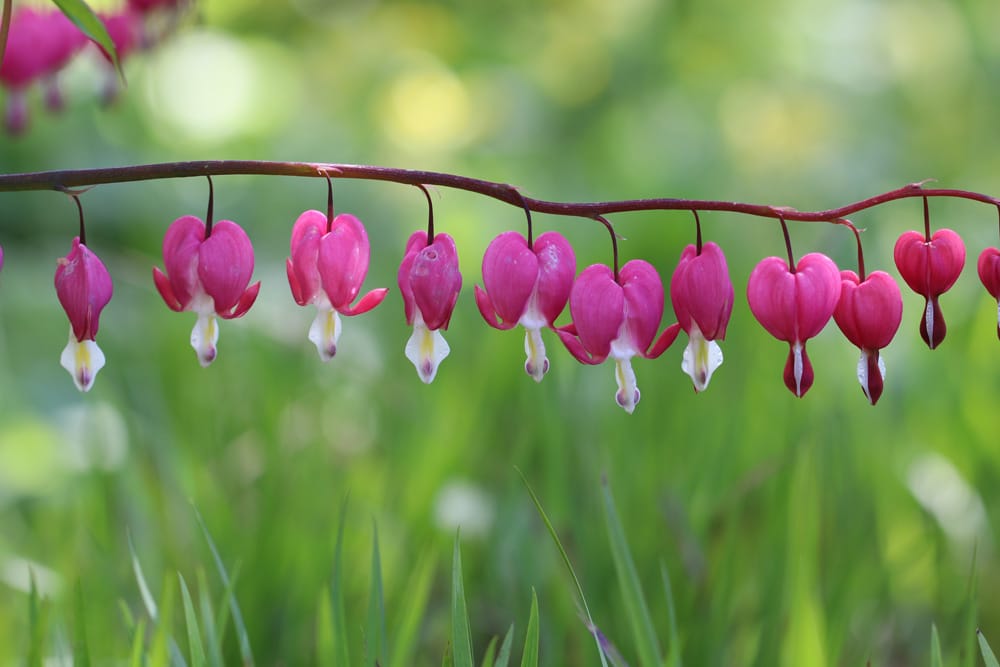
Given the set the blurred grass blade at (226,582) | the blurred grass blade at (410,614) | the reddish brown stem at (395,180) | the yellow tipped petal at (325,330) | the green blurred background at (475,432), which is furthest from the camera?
the green blurred background at (475,432)

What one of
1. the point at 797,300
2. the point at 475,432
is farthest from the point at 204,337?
the point at 475,432

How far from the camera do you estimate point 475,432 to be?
4.96 feet

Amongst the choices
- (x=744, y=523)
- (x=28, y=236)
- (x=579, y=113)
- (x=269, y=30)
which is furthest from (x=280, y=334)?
(x=269, y=30)

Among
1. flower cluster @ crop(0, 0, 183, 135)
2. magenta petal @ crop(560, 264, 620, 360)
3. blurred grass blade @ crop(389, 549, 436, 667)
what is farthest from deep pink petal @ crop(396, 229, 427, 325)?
flower cluster @ crop(0, 0, 183, 135)

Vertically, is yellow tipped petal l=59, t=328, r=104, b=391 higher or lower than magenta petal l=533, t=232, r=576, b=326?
lower

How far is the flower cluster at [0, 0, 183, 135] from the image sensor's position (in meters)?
0.96

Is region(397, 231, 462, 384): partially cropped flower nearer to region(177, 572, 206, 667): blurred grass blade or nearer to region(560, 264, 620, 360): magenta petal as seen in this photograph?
region(560, 264, 620, 360): magenta petal

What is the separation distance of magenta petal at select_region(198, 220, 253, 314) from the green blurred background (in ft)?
→ 0.47

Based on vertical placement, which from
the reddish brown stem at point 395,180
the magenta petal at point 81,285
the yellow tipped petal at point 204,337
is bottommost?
the yellow tipped petal at point 204,337

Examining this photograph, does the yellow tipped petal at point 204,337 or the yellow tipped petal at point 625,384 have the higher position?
the yellow tipped petal at point 204,337

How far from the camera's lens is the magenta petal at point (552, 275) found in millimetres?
648

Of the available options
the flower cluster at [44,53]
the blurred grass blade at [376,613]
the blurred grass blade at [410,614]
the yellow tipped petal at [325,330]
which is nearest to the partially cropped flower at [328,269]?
the yellow tipped petal at [325,330]

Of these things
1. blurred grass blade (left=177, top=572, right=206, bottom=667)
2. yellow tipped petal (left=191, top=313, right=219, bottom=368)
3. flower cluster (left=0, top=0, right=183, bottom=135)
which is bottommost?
blurred grass blade (left=177, top=572, right=206, bottom=667)

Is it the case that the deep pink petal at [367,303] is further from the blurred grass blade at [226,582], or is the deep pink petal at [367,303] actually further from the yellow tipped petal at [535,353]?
the blurred grass blade at [226,582]
